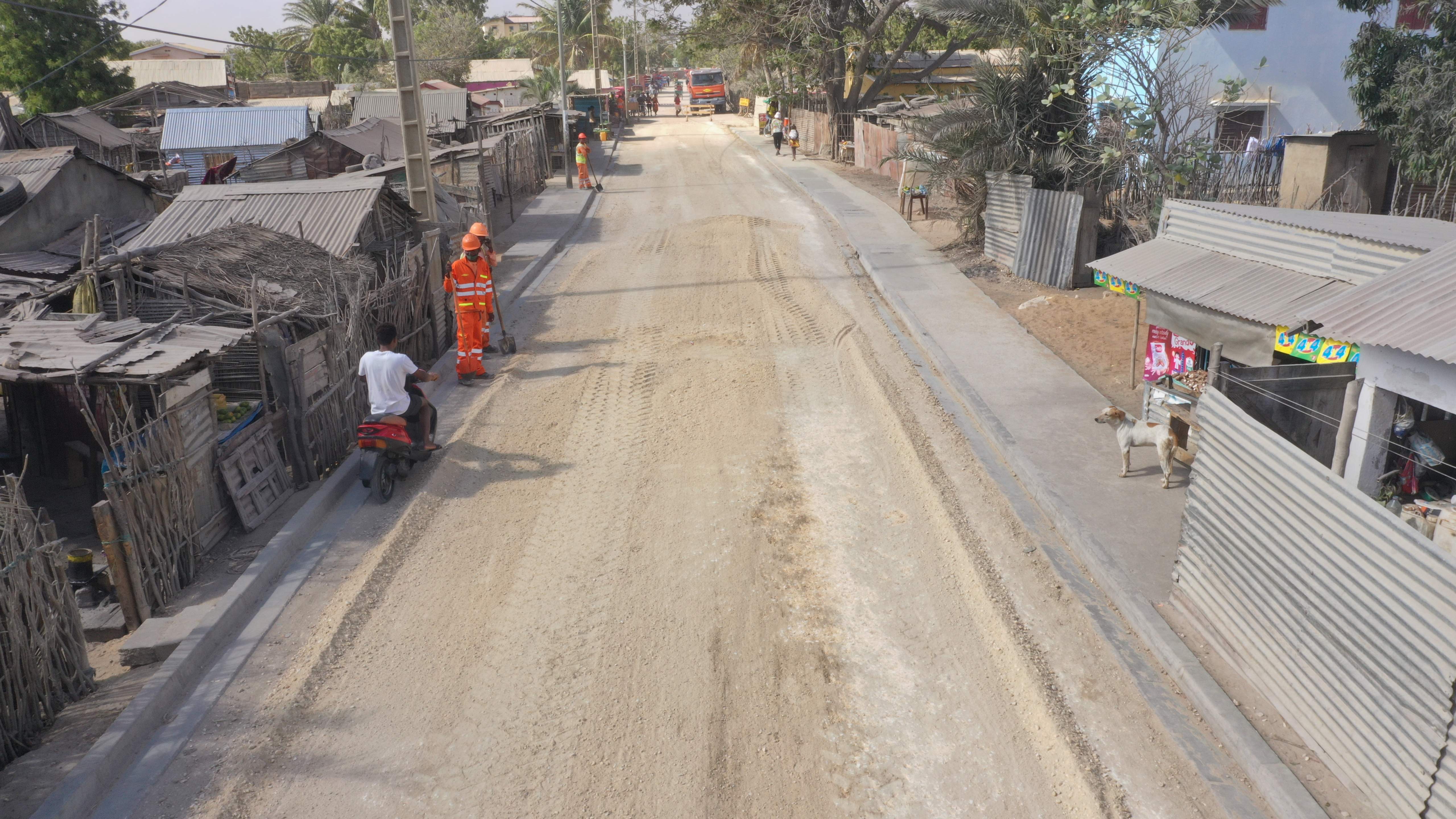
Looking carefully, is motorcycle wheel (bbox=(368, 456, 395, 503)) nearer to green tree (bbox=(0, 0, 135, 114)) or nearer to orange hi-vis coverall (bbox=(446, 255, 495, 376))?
orange hi-vis coverall (bbox=(446, 255, 495, 376))

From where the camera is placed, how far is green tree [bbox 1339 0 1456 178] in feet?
46.9

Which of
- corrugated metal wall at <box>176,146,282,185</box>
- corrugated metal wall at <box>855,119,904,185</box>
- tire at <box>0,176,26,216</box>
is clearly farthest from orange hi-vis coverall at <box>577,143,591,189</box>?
tire at <box>0,176,26,216</box>

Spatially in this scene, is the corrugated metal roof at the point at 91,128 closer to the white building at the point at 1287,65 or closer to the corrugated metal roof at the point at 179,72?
the corrugated metal roof at the point at 179,72

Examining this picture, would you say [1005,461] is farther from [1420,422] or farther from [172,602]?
[172,602]

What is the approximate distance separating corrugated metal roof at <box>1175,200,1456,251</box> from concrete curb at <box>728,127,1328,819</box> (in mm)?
2859

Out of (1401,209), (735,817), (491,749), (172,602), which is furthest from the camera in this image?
(1401,209)

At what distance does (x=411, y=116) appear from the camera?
13781 mm

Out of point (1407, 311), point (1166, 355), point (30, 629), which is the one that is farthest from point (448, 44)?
point (1407, 311)

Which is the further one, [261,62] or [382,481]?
[261,62]

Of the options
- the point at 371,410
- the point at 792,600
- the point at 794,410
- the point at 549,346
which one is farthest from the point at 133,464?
the point at 549,346

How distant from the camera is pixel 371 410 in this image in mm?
8781

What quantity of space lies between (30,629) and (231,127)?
89.6ft

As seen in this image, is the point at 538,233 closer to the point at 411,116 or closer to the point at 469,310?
the point at 411,116

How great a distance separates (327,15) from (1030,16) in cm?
5719
